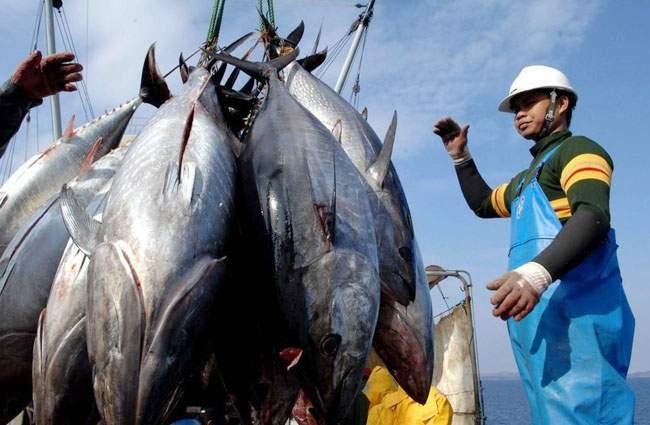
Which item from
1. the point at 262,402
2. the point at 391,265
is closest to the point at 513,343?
the point at 391,265

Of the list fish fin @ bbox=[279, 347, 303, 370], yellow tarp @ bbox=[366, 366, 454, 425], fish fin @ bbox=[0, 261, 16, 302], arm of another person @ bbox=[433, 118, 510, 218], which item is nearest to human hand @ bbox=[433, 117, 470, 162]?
arm of another person @ bbox=[433, 118, 510, 218]

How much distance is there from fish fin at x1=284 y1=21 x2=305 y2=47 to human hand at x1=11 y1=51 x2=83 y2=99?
1012 mm

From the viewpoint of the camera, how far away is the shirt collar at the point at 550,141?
2.67 metres

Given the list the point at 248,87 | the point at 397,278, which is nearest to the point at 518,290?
the point at 397,278

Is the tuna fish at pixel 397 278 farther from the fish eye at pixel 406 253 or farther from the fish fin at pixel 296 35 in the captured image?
the fish fin at pixel 296 35

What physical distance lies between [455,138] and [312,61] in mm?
944

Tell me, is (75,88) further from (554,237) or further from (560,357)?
(560,357)

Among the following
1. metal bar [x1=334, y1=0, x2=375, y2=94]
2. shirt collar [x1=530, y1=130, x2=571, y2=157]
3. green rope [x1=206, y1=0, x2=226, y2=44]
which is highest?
metal bar [x1=334, y1=0, x2=375, y2=94]

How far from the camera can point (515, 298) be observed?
2.02m

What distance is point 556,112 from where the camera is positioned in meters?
2.74

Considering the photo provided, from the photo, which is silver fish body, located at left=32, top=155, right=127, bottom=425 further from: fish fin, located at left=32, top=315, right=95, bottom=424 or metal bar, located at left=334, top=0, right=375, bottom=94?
metal bar, located at left=334, top=0, right=375, bottom=94

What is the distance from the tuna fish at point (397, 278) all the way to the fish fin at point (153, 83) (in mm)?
735

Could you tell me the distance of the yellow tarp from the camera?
19.9 feet

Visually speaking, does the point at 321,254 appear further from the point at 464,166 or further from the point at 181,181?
the point at 464,166
